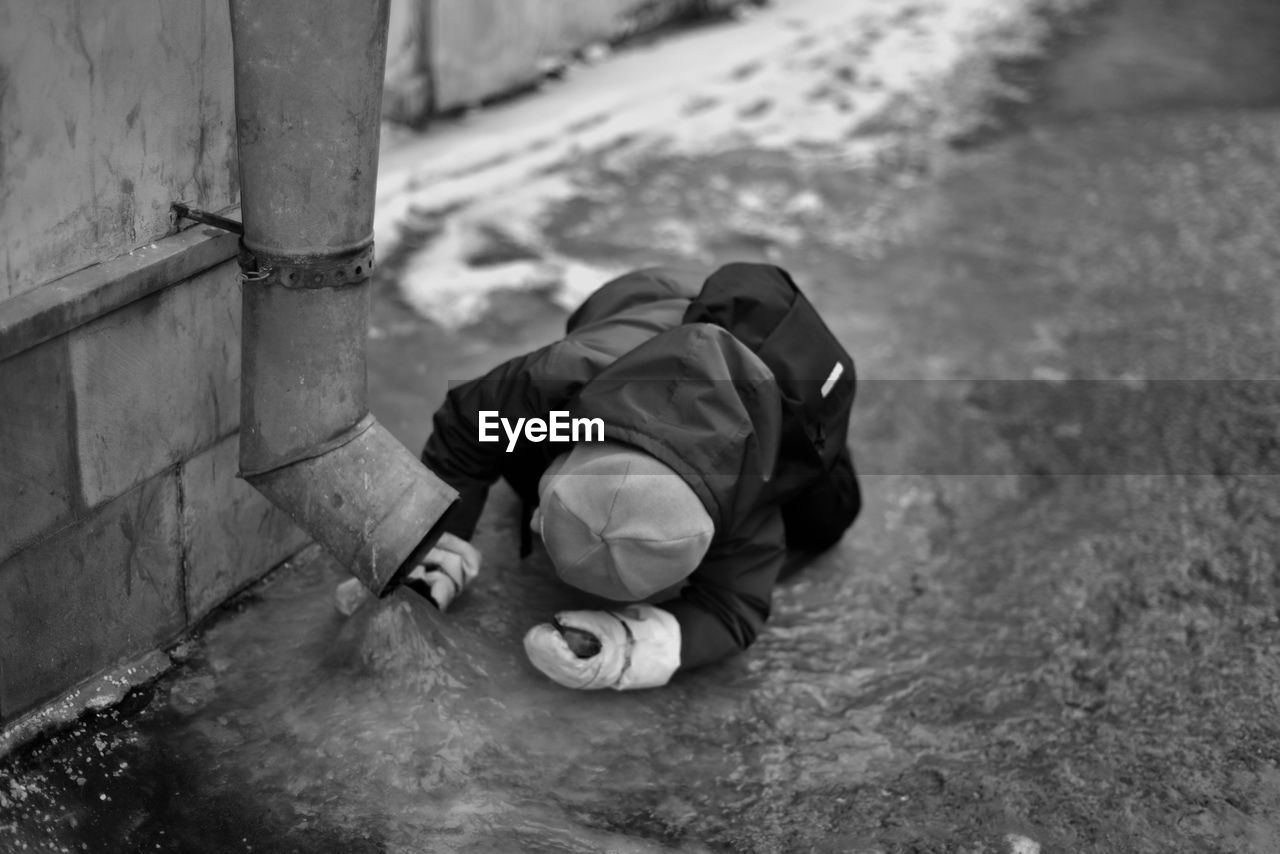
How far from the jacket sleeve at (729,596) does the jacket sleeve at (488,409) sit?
1.61 ft

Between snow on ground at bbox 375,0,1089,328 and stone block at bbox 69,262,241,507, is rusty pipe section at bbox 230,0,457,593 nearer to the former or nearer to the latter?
stone block at bbox 69,262,241,507

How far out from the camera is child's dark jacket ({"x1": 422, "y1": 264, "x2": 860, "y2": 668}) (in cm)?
275

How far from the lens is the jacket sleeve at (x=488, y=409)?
296 cm

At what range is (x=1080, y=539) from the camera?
379 cm

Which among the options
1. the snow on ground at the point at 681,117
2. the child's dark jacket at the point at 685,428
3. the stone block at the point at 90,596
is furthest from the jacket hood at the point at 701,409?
the snow on ground at the point at 681,117

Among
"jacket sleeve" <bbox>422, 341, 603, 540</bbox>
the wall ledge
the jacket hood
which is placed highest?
the wall ledge

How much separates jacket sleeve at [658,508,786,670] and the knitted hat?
0.30 metres

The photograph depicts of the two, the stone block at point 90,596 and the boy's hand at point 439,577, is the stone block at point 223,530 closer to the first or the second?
the stone block at point 90,596

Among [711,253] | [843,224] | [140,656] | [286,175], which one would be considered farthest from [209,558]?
[843,224]

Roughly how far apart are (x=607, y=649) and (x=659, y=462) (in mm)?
498


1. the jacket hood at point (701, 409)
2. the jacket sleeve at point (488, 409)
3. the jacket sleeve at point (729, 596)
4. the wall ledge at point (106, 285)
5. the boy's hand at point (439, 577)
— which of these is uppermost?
the wall ledge at point (106, 285)

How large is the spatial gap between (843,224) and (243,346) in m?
3.32

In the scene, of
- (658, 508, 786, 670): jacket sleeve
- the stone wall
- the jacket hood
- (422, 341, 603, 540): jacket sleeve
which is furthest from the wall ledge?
(658, 508, 786, 670): jacket sleeve

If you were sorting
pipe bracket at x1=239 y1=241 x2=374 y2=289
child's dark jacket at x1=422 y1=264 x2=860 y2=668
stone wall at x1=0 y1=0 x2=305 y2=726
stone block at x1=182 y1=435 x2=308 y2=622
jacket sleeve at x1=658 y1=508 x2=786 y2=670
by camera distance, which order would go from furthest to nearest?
jacket sleeve at x1=658 y1=508 x2=786 y2=670 < stone block at x1=182 y1=435 x2=308 y2=622 < child's dark jacket at x1=422 y1=264 x2=860 y2=668 < pipe bracket at x1=239 y1=241 x2=374 y2=289 < stone wall at x1=0 y1=0 x2=305 y2=726
